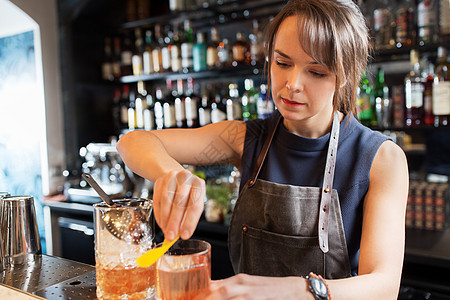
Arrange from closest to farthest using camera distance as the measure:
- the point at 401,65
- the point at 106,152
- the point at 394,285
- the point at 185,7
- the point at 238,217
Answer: the point at 394,285, the point at 238,217, the point at 401,65, the point at 185,7, the point at 106,152

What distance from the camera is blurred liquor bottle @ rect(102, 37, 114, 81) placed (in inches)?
136

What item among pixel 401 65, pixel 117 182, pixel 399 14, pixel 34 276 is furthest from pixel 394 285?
pixel 117 182

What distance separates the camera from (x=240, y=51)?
2.74 metres

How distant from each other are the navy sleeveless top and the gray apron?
0.07 ft

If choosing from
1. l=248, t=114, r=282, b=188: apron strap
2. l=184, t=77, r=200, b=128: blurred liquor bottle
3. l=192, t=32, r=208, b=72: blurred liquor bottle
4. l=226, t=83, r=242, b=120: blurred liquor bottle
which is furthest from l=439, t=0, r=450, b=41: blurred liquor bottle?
l=184, t=77, r=200, b=128: blurred liquor bottle

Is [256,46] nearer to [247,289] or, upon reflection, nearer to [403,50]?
[403,50]

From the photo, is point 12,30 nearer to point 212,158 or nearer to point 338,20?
point 212,158

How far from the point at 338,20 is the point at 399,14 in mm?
1457

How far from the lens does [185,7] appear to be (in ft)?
9.77

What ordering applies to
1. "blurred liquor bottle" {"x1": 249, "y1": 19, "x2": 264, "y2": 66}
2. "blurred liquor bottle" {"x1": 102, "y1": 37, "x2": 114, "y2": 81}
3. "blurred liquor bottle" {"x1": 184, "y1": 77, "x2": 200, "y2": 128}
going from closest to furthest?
"blurred liquor bottle" {"x1": 249, "y1": 19, "x2": 264, "y2": 66} → "blurred liquor bottle" {"x1": 184, "y1": 77, "x2": 200, "y2": 128} → "blurred liquor bottle" {"x1": 102, "y1": 37, "x2": 114, "y2": 81}

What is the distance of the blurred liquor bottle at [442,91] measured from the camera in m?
2.03

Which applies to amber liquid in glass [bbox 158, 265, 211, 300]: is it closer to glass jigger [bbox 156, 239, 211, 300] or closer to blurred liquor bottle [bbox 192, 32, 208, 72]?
glass jigger [bbox 156, 239, 211, 300]

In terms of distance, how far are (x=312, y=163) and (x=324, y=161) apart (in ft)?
0.11

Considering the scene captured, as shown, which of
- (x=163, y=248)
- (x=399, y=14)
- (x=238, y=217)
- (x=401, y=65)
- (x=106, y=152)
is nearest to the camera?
(x=163, y=248)
